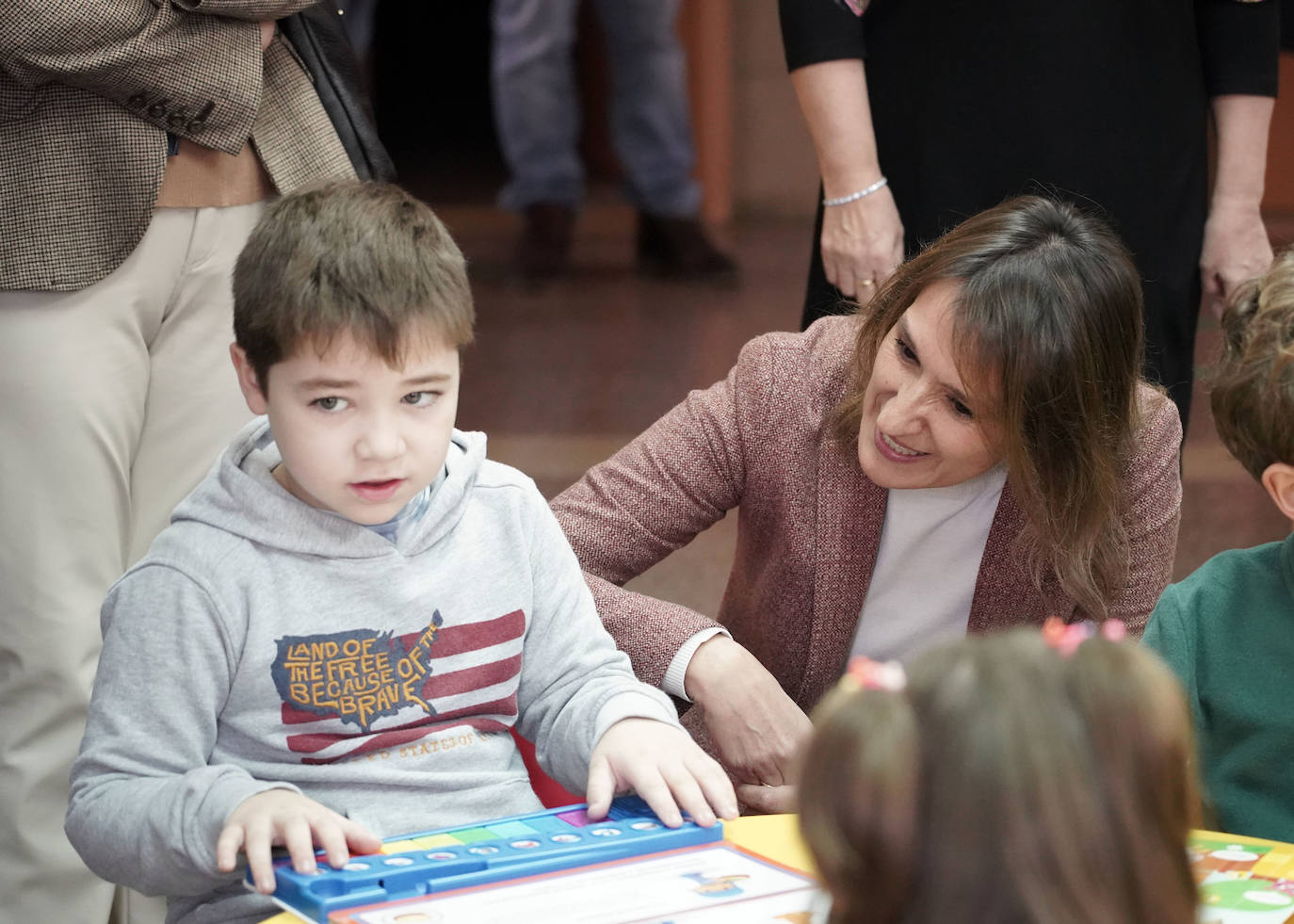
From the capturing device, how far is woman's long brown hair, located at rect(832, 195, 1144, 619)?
5.22 feet

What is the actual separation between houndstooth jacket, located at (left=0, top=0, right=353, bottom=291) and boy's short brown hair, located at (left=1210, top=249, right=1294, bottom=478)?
3.52 feet

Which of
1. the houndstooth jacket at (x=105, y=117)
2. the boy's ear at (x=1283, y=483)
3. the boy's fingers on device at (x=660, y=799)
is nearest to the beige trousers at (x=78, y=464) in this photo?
the houndstooth jacket at (x=105, y=117)

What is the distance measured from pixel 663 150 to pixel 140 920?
13.7 feet

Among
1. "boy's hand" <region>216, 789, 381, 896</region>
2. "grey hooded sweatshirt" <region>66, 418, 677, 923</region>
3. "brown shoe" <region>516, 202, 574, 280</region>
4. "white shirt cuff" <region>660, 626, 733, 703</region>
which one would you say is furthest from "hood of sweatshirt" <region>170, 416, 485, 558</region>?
"brown shoe" <region>516, 202, 574, 280</region>

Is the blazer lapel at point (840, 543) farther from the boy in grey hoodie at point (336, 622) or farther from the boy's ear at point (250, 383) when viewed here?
the boy's ear at point (250, 383)

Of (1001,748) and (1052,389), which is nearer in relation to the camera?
(1001,748)

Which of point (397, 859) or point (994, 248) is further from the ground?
point (994, 248)

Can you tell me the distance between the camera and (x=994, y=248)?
5.37ft

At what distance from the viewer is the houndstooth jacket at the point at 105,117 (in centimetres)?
165

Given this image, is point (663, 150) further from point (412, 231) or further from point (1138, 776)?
point (1138, 776)

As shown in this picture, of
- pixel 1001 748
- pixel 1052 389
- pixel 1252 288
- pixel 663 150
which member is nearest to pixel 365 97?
pixel 1052 389

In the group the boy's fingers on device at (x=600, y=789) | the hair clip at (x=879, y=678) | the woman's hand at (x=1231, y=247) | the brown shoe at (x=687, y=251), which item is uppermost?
the hair clip at (x=879, y=678)

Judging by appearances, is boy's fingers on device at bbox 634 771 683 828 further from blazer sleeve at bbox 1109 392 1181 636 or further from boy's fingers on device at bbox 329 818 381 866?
blazer sleeve at bbox 1109 392 1181 636

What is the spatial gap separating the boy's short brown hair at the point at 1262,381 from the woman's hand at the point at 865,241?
0.61 metres
